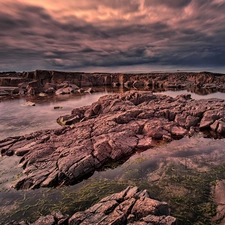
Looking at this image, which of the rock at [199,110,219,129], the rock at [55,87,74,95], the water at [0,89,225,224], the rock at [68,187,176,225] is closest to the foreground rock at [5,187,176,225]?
the rock at [68,187,176,225]

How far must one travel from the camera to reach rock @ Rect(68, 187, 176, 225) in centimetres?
946

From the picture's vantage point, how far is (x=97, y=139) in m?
21.1

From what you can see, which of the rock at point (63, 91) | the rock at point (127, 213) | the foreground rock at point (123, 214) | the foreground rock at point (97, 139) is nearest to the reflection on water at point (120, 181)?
the foreground rock at point (97, 139)

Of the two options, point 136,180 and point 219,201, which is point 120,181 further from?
point 219,201

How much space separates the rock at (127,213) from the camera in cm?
946

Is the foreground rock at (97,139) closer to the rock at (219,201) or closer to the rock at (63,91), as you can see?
the rock at (219,201)

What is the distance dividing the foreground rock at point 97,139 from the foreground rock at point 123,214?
4.92 m

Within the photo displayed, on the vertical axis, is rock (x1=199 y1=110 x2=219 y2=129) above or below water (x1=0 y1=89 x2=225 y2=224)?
above

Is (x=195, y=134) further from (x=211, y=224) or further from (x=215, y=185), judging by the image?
(x=211, y=224)

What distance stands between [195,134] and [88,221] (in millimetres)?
20200

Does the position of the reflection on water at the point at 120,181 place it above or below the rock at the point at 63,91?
below

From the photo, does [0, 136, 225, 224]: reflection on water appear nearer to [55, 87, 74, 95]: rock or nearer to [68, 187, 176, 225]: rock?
[68, 187, 176, 225]: rock

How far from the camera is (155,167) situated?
1727cm

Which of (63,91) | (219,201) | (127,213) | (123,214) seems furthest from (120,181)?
(63,91)
